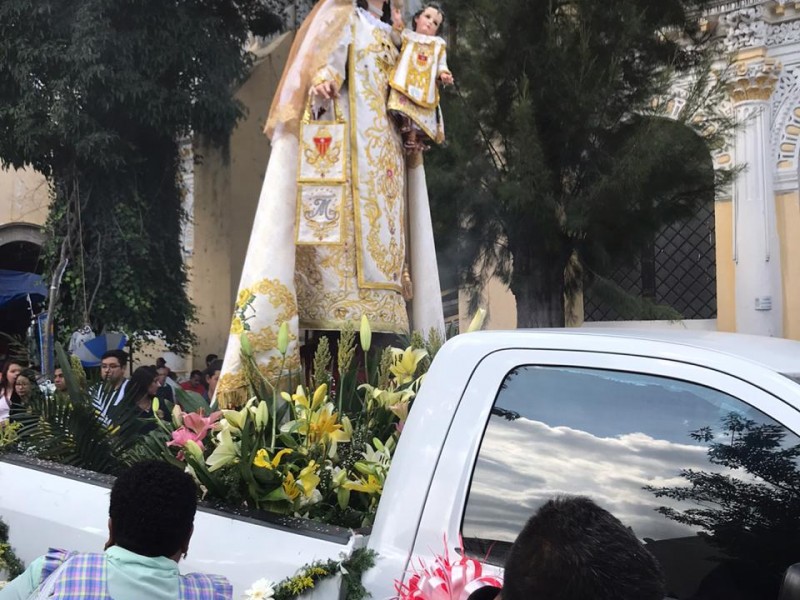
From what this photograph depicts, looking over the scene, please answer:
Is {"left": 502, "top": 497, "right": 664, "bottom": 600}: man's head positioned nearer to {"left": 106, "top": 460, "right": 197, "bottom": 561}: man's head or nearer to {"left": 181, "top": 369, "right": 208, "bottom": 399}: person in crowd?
{"left": 106, "top": 460, "right": 197, "bottom": 561}: man's head

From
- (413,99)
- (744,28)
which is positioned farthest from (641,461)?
(744,28)

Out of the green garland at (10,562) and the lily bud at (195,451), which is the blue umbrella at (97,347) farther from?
the lily bud at (195,451)

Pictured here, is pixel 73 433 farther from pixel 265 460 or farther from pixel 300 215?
pixel 300 215

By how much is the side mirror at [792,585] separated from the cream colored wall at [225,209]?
1413 cm

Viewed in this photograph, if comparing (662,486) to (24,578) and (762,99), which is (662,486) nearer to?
(24,578)

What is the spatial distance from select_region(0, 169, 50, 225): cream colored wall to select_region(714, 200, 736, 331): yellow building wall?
11400 millimetres

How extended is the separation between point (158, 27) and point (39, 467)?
992 cm

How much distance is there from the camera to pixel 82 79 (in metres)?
11.4

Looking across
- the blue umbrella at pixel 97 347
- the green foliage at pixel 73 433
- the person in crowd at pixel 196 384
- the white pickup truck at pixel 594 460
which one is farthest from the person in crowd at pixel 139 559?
the blue umbrella at pixel 97 347

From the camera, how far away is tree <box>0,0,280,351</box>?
11.7 metres

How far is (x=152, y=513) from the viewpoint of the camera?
1957mm

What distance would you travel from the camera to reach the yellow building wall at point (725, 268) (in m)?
11.3

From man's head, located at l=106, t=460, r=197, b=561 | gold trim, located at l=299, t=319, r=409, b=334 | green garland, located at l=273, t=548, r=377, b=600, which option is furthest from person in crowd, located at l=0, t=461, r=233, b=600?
gold trim, located at l=299, t=319, r=409, b=334

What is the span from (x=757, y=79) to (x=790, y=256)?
2044 mm
